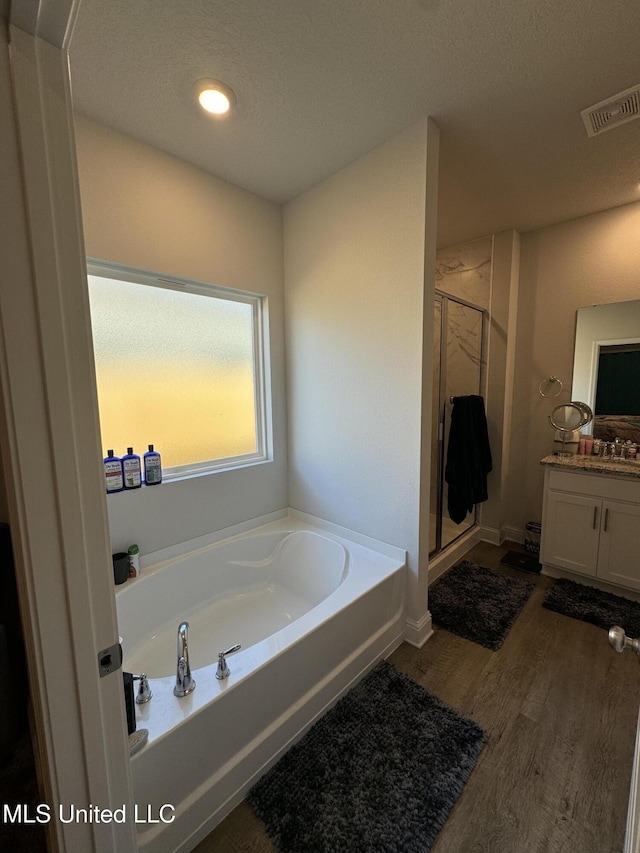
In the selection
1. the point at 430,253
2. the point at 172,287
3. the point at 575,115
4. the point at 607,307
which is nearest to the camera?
the point at 575,115

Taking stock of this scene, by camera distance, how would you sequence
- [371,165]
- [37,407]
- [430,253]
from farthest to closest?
[371,165] < [430,253] < [37,407]

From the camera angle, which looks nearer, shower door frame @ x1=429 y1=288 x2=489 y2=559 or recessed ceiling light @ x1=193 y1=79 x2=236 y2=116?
recessed ceiling light @ x1=193 y1=79 x2=236 y2=116

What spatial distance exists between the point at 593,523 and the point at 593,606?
0.51 m

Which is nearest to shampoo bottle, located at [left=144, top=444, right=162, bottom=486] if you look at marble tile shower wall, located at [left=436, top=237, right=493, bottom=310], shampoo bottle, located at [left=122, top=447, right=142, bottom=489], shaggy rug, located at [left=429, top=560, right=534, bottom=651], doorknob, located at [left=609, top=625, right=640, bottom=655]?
shampoo bottle, located at [left=122, top=447, right=142, bottom=489]

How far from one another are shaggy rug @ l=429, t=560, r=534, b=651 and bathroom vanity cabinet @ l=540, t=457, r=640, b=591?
0.35 metres

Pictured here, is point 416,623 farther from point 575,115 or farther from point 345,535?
point 575,115

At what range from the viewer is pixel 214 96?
1481 mm

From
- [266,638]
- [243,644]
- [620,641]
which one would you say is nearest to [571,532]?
[620,641]

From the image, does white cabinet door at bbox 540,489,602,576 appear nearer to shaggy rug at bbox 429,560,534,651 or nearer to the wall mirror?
shaggy rug at bbox 429,560,534,651

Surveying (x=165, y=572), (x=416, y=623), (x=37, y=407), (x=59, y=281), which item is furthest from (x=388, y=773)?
(x=59, y=281)

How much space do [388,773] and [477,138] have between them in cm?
281

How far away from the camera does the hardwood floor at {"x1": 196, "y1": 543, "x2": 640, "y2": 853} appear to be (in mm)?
1123

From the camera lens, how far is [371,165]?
1859mm

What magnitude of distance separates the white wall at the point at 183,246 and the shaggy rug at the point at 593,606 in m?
1.95
